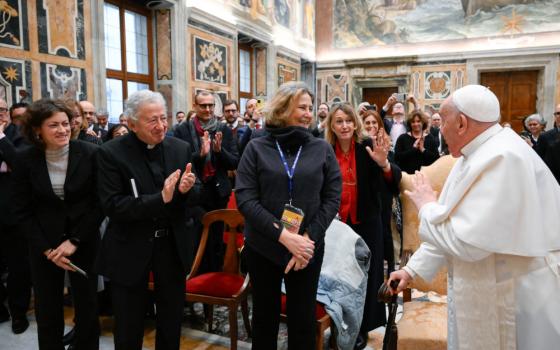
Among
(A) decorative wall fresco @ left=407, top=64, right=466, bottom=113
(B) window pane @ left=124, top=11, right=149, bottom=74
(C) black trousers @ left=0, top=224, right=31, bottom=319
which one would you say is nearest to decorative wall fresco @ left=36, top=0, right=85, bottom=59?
(B) window pane @ left=124, top=11, right=149, bottom=74

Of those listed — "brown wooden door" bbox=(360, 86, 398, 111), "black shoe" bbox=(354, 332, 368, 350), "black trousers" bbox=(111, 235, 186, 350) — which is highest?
"brown wooden door" bbox=(360, 86, 398, 111)

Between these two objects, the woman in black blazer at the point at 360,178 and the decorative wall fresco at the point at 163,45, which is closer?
the woman in black blazer at the point at 360,178

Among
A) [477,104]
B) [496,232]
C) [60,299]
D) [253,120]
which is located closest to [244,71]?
[253,120]

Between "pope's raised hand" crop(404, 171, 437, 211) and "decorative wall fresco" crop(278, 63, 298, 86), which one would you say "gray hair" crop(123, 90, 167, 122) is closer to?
"pope's raised hand" crop(404, 171, 437, 211)

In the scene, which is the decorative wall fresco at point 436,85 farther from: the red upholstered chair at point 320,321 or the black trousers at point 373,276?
the red upholstered chair at point 320,321

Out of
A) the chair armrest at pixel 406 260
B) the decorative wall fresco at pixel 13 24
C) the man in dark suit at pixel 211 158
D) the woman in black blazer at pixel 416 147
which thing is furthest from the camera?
the decorative wall fresco at pixel 13 24

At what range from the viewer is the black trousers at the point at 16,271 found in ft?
11.8

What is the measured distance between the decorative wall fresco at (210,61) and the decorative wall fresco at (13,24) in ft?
A: 12.6

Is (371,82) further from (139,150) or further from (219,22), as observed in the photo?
(139,150)

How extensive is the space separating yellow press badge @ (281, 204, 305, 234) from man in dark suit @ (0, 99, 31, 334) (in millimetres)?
2414

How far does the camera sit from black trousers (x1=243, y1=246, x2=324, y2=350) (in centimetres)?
243

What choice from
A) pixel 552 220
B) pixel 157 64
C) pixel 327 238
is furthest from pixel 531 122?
pixel 157 64

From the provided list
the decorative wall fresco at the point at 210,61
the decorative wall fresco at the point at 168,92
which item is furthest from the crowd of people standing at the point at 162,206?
the decorative wall fresco at the point at 210,61

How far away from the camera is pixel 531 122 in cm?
660
